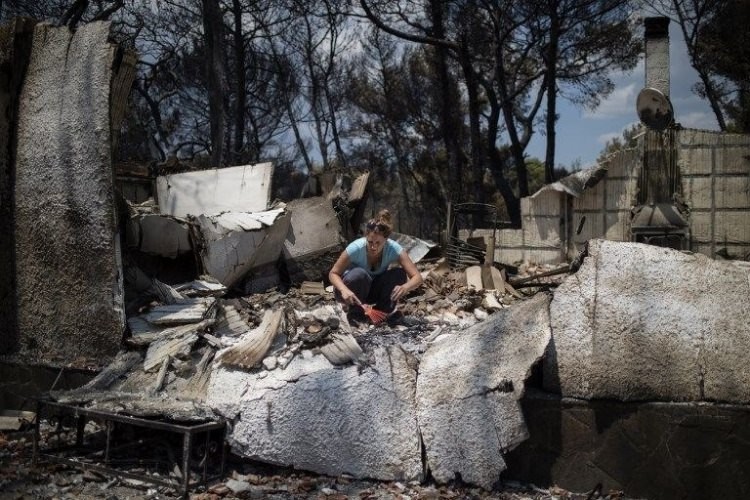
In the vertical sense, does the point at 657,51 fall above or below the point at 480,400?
above

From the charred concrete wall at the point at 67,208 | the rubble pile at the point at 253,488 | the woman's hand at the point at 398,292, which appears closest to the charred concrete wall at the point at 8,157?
the charred concrete wall at the point at 67,208

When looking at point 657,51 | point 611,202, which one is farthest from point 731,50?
point 611,202

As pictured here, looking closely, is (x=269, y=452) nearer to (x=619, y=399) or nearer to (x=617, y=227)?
(x=619, y=399)

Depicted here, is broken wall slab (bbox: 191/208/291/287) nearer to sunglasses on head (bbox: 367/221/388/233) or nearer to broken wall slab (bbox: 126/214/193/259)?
broken wall slab (bbox: 126/214/193/259)

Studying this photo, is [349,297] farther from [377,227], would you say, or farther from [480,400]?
[480,400]

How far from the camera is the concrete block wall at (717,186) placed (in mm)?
10539

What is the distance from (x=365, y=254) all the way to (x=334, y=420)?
190 centimetres

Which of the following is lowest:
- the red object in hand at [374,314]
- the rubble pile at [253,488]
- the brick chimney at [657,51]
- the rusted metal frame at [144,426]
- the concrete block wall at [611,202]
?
the rubble pile at [253,488]

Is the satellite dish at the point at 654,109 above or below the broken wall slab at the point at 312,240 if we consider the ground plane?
above

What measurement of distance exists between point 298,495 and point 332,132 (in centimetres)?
2094

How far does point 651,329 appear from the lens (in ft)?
12.0

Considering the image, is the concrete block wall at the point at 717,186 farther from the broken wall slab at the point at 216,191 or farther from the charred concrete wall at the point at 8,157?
the charred concrete wall at the point at 8,157

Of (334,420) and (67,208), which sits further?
(67,208)

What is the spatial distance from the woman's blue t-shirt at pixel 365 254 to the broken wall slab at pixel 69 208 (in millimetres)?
1863
